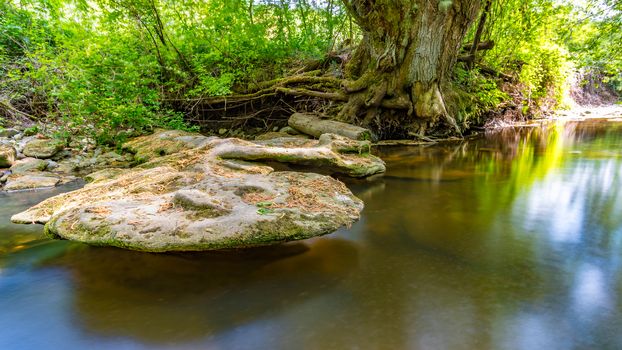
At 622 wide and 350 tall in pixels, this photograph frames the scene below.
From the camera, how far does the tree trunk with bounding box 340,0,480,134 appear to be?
8.27 metres

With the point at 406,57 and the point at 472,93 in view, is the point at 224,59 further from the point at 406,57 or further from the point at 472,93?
the point at 472,93

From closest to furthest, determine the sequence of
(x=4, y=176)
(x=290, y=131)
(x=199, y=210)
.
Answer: (x=199, y=210) < (x=4, y=176) < (x=290, y=131)

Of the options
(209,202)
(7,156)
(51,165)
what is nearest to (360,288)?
(209,202)

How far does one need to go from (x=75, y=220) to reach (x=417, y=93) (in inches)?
322

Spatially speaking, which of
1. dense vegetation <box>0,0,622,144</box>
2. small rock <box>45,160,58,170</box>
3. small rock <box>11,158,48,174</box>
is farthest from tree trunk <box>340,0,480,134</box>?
small rock <box>11,158,48,174</box>

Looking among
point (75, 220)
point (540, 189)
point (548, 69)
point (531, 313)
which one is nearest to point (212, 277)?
point (75, 220)

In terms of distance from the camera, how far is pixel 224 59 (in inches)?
414

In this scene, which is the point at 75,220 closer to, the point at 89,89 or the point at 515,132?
the point at 89,89

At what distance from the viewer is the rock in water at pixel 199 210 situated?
286cm

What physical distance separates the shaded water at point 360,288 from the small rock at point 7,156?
3.17 meters

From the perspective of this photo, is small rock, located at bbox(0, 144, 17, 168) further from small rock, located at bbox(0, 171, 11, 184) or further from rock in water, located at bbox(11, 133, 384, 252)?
rock in water, located at bbox(11, 133, 384, 252)

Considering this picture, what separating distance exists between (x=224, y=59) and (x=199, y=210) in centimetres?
838

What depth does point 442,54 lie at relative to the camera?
29.5 feet

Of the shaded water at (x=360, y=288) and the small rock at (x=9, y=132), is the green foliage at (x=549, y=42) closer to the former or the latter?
the shaded water at (x=360, y=288)
